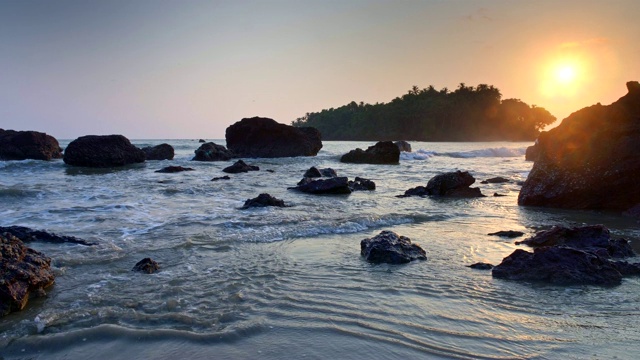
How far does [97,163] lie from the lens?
2397cm

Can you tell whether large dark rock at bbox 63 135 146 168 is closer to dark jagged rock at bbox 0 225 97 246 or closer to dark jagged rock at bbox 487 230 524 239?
dark jagged rock at bbox 0 225 97 246

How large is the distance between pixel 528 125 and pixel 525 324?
121274 mm

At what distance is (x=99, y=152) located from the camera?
79.4 feet

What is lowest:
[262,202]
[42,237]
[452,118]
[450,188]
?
[42,237]

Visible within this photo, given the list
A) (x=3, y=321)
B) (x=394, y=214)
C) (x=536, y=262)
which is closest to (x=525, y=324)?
(x=536, y=262)

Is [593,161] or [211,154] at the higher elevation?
[593,161]

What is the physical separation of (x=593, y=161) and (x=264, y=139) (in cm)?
3003

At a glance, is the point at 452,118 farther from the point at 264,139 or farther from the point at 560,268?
the point at 560,268

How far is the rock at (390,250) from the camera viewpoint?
18.6 ft

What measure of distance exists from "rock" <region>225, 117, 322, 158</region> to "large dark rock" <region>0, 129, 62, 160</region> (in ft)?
46.0

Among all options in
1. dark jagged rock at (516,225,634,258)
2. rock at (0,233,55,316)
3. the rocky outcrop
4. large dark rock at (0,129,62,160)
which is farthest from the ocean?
large dark rock at (0,129,62,160)

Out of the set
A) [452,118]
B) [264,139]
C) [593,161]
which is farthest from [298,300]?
[452,118]

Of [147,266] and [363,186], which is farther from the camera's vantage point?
[363,186]

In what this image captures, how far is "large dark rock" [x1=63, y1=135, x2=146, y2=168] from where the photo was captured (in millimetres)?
23734
